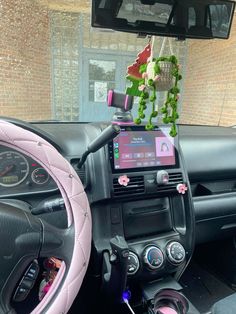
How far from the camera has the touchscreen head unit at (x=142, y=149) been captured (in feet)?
3.27

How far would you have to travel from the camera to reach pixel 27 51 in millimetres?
3688

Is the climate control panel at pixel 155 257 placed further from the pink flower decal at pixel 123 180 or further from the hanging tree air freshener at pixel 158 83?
the hanging tree air freshener at pixel 158 83

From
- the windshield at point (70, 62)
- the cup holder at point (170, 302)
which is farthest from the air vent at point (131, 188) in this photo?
the windshield at point (70, 62)

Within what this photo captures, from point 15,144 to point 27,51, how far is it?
3.47m

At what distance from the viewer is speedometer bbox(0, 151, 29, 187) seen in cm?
92

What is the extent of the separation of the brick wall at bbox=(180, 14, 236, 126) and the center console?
1.92 meters

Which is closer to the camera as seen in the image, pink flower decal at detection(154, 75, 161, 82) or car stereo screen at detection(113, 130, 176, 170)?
pink flower decal at detection(154, 75, 161, 82)

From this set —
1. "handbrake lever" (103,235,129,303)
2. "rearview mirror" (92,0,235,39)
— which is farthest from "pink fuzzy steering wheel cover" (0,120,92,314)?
"rearview mirror" (92,0,235,39)

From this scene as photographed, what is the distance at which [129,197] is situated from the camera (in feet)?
3.36

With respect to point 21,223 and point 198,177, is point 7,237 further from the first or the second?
point 198,177

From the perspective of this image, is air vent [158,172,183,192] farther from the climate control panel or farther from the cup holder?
the cup holder

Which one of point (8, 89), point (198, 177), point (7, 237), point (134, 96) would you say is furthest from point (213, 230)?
point (8, 89)

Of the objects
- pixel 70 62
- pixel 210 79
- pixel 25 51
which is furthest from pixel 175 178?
pixel 25 51

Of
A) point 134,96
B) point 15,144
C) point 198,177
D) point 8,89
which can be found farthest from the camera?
point 8,89
